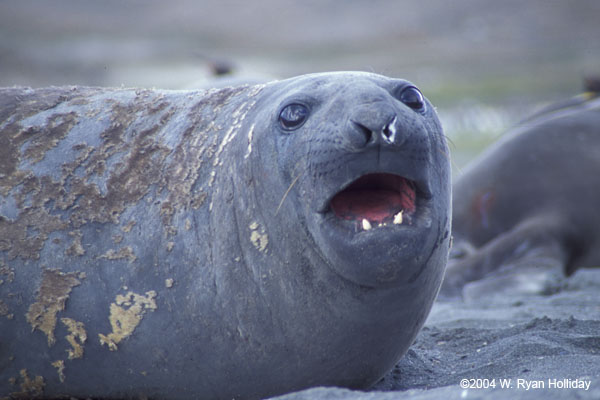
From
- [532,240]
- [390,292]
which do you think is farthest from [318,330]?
[532,240]

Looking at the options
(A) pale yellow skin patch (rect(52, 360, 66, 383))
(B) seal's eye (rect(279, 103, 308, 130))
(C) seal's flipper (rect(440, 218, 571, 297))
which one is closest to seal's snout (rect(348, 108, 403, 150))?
(B) seal's eye (rect(279, 103, 308, 130))

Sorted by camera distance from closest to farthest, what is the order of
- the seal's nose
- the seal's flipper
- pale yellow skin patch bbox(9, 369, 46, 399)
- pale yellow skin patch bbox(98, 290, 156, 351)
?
the seal's nose, pale yellow skin patch bbox(98, 290, 156, 351), pale yellow skin patch bbox(9, 369, 46, 399), the seal's flipper

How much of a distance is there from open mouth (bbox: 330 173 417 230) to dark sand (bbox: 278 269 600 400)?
0.59 metres

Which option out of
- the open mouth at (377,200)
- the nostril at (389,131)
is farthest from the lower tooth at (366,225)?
the nostril at (389,131)

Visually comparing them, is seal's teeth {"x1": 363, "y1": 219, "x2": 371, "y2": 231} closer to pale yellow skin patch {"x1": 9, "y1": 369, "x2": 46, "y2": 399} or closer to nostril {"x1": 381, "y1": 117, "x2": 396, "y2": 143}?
nostril {"x1": 381, "y1": 117, "x2": 396, "y2": 143}

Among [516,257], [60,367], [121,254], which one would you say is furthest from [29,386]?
[516,257]

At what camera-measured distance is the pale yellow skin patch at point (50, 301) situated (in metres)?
2.78

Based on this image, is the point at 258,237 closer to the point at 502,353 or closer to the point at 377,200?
the point at 377,200

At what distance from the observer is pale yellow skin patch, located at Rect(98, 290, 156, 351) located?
2723 mm

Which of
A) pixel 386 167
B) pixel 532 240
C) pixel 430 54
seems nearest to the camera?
pixel 386 167

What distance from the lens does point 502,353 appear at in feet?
10.4

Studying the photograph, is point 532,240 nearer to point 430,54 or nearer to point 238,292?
point 238,292

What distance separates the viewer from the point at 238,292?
104 inches

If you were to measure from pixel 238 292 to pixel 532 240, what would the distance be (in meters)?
3.81
